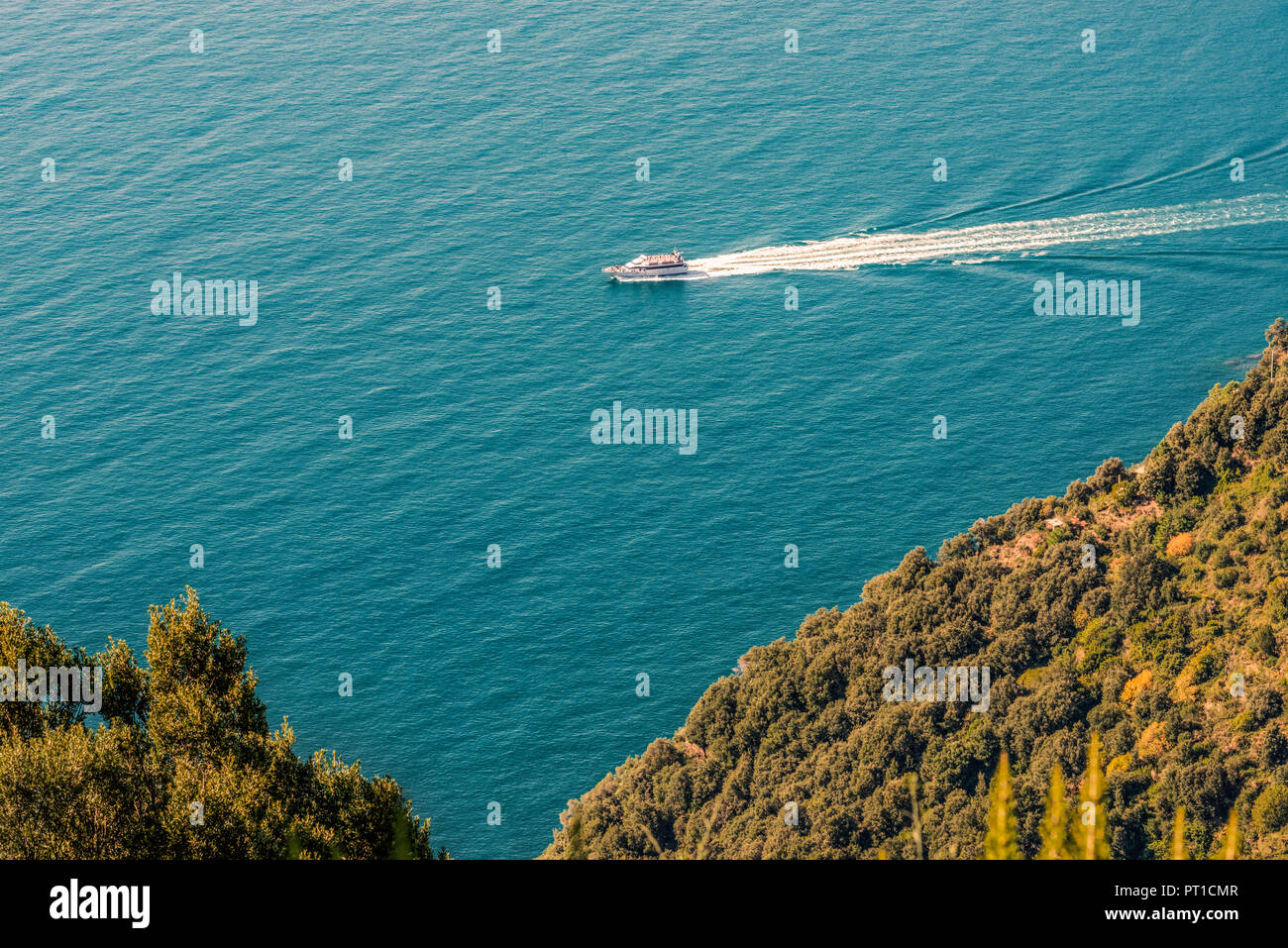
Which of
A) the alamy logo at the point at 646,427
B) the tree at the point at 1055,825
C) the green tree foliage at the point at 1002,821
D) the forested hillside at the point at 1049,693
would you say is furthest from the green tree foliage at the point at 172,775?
the alamy logo at the point at 646,427

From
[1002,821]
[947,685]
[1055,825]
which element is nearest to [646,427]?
[947,685]

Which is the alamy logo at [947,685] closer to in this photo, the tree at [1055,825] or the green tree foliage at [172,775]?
the green tree foliage at [172,775]

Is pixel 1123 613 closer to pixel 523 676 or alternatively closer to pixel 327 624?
pixel 523 676
